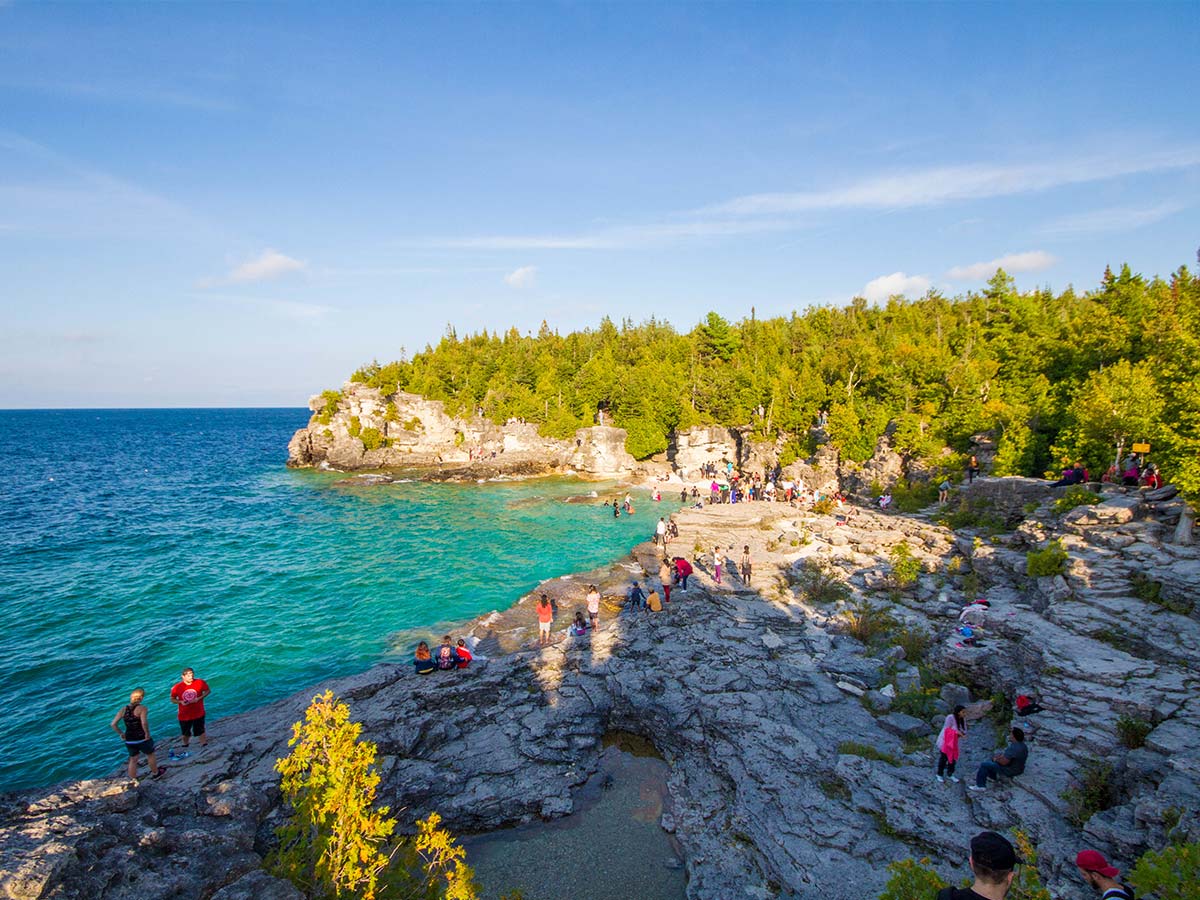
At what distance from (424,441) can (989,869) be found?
2876 inches

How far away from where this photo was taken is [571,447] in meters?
66.2

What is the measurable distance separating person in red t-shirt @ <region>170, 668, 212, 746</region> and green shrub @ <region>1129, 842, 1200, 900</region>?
16579mm

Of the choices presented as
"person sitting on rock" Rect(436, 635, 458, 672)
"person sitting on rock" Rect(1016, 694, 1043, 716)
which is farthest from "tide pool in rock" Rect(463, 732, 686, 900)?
"person sitting on rock" Rect(1016, 694, 1043, 716)

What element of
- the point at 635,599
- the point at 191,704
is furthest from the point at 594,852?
the point at 635,599

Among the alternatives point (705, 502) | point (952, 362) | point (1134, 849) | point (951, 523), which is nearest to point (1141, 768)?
point (1134, 849)

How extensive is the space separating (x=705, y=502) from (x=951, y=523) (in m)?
20.4

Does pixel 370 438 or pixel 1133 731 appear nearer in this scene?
pixel 1133 731

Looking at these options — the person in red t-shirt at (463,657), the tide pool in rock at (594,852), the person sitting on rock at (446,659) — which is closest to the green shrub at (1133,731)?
the tide pool in rock at (594,852)

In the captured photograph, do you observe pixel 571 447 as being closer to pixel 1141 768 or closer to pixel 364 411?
pixel 364 411

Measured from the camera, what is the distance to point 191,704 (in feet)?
42.4

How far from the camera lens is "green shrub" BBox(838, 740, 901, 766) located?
1130 cm

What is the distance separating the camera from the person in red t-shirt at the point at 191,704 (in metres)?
12.7

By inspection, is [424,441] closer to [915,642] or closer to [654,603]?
[654,603]

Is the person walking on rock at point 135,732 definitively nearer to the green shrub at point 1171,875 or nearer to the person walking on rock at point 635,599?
the person walking on rock at point 635,599
